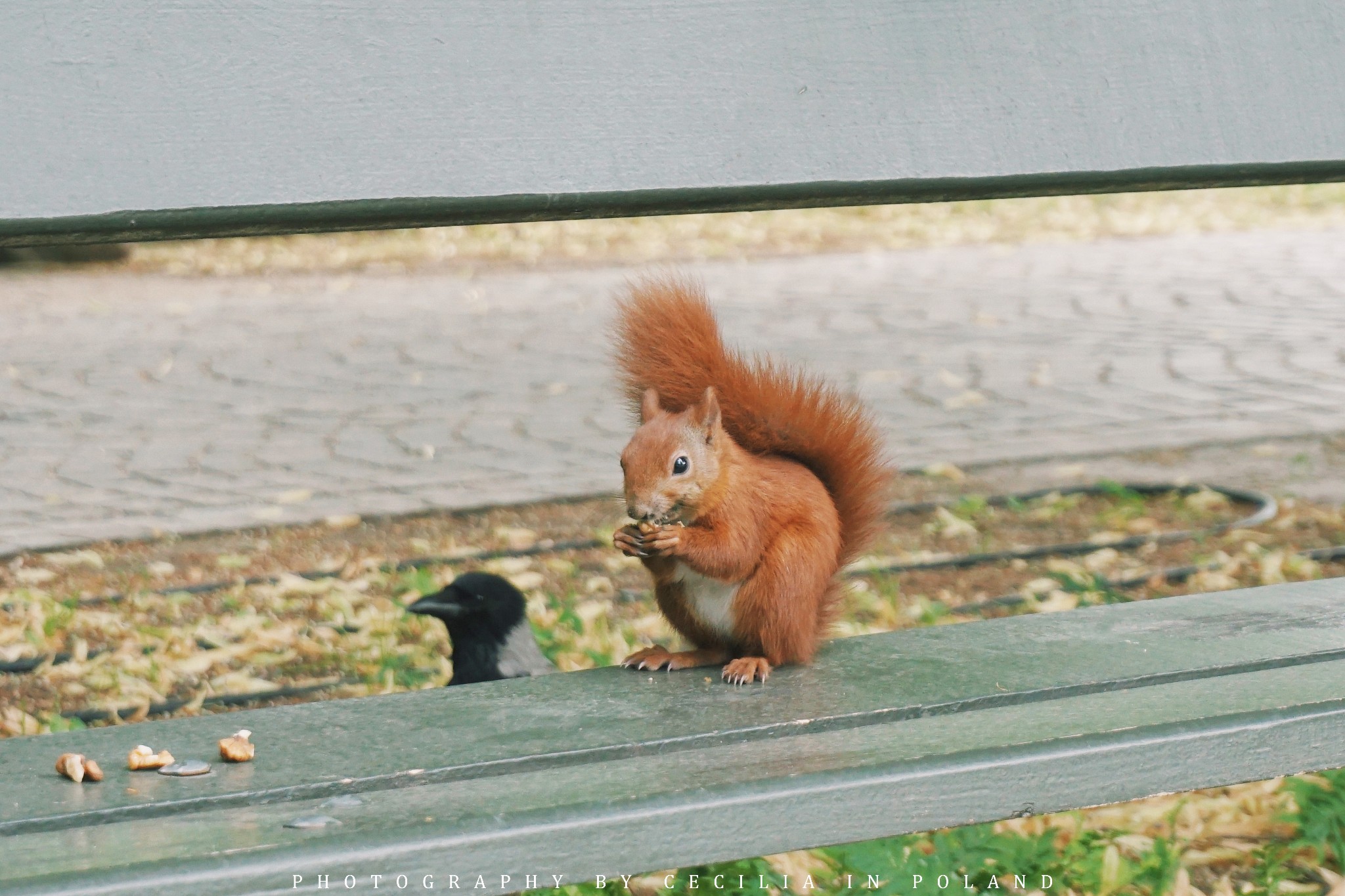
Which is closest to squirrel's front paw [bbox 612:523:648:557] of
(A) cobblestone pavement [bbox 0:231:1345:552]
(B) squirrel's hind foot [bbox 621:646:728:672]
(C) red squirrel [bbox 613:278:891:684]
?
(C) red squirrel [bbox 613:278:891:684]

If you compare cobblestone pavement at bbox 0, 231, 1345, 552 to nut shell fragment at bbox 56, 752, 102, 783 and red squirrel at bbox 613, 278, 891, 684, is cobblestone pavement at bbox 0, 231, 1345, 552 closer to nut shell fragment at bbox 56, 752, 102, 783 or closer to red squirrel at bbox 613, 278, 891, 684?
red squirrel at bbox 613, 278, 891, 684

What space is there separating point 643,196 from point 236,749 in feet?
2.20

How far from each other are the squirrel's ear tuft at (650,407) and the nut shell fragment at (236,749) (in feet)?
1.71

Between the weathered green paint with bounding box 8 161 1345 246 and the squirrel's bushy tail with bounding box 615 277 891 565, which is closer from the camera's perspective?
the weathered green paint with bounding box 8 161 1345 246

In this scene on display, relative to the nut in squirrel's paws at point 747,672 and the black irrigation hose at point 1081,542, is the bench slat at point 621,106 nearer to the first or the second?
the nut in squirrel's paws at point 747,672

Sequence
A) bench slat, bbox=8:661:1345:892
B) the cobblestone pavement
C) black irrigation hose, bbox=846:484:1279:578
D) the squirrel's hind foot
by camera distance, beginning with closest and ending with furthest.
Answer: bench slat, bbox=8:661:1345:892 → the squirrel's hind foot → black irrigation hose, bbox=846:484:1279:578 → the cobblestone pavement

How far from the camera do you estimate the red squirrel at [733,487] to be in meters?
1.59

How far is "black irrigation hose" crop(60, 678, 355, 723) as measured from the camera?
9.64ft

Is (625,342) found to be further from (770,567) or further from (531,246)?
(531,246)

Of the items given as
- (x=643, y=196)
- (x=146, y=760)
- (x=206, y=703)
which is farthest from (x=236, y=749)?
(x=206, y=703)

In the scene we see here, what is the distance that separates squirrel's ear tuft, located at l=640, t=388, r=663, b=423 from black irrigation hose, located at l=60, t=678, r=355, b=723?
5.58 ft

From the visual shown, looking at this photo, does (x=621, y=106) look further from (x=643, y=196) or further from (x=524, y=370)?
(x=524, y=370)

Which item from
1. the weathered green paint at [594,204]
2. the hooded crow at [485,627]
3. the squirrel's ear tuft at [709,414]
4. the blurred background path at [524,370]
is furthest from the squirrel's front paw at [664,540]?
the blurred background path at [524,370]

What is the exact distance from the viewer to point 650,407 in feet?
5.40
